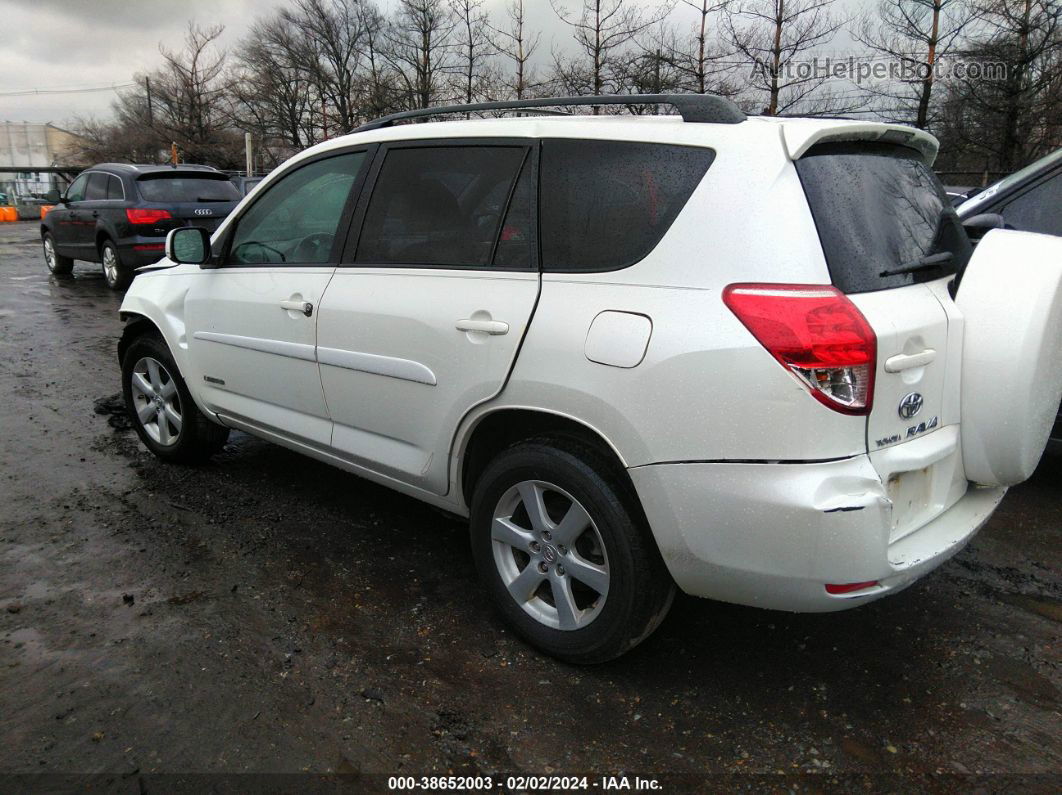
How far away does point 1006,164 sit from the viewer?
19703 millimetres

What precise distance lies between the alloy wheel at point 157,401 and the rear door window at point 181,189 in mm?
7388

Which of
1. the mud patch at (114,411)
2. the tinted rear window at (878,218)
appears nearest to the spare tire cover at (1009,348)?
the tinted rear window at (878,218)

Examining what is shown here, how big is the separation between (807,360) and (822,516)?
41 cm

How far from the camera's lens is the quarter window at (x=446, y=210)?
2.87 metres

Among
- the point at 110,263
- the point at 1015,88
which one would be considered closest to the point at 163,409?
the point at 110,263

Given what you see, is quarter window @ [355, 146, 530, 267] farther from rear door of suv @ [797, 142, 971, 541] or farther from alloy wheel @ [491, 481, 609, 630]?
rear door of suv @ [797, 142, 971, 541]

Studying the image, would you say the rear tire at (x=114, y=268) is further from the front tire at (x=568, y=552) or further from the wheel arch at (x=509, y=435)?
the front tire at (x=568, y=552)

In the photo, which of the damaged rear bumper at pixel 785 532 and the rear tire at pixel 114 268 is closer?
the damaged rear bumper at pixel 785 532

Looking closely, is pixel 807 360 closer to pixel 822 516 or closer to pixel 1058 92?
pixel 822 516

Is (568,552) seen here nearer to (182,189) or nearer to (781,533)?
(781,533)

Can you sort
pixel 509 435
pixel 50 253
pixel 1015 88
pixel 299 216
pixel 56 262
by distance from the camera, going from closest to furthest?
pixel 509 435 < pixel 299 216 < pixel 56 262 < pixel 50 253 < pixel 1015 88

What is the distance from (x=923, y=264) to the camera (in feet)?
8.24

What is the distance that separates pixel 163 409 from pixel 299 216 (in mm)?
1606

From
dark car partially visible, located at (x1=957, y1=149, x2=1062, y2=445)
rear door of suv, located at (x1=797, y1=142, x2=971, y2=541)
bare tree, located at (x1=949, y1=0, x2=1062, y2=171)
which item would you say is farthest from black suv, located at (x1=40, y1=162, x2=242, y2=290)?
bare tree, located at (x1=949, y1=0, x2=1062, y2=171)
